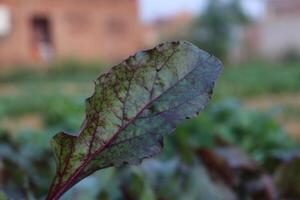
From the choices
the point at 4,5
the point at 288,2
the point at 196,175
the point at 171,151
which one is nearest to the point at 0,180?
the point at 196,175

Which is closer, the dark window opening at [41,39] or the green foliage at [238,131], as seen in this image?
the green foliage at [238,131]

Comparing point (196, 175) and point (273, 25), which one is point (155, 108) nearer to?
point (196, 175)

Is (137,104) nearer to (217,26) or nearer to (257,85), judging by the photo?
(257,85)

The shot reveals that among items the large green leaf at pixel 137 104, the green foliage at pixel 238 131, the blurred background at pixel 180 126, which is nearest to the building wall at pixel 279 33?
the blurred background at pixel 180 126

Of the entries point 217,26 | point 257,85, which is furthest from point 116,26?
point 257,85

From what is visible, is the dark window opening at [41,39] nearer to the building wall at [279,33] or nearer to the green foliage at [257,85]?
the green foliage at [257,85]
